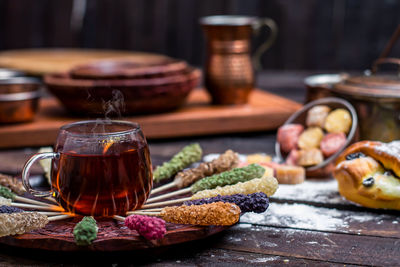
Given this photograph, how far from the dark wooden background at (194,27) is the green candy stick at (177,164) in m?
2.82

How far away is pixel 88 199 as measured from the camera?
36.4 inches

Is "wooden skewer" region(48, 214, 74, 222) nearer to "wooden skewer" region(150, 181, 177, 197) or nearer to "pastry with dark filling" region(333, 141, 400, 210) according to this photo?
"wooden skewer" region(150, 181, 177, 197)

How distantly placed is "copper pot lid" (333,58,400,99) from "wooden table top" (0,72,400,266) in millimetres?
283

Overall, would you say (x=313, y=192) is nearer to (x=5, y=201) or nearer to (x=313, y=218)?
(x=313, y=218)

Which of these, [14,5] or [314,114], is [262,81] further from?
[14,5]

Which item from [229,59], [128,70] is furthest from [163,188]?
[229,59]

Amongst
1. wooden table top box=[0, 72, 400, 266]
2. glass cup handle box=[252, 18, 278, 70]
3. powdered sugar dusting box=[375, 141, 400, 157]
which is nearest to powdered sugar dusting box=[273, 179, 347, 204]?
wooden table top box=[0, 72, 400, 266]

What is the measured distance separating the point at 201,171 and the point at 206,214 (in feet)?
0.92

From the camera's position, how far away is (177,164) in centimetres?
121

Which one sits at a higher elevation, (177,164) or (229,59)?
(229,59)

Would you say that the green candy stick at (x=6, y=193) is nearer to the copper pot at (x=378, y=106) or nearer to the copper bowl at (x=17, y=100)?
the copper bowl at (x=17, y=100)

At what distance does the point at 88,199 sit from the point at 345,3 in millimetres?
3380

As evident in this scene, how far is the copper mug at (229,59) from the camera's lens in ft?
6.39

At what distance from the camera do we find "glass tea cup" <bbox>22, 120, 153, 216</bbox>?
92 centimetres
